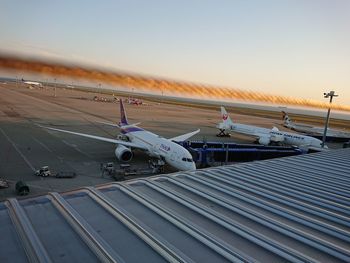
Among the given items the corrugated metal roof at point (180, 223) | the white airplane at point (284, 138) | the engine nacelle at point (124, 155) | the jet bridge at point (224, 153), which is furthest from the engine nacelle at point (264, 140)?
the corrugated metal roof at point (180, 223)

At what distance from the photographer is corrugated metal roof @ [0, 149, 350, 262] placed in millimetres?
6391

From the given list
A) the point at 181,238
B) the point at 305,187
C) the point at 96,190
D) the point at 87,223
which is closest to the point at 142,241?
the point at 181,238

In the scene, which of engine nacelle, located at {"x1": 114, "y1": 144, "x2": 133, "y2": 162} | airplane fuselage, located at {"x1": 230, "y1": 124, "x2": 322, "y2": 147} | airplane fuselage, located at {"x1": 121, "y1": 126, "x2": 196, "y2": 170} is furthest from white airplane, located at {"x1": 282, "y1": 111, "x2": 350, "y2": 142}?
engine nacelle, located at {"x1": 114, "y1": 144, "x2": 133, "y2": 162}

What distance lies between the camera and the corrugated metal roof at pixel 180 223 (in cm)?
639

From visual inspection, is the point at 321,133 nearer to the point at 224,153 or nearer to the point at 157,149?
the point at 224,153

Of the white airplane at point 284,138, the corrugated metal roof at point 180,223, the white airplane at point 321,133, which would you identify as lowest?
the white airplane at point 321,133

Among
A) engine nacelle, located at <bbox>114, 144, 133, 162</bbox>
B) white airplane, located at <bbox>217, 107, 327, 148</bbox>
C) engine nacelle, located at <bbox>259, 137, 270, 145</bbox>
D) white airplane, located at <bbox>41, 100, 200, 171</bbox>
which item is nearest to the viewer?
white airplane, located at <bbox>41, 100, 200, 171</bbox>

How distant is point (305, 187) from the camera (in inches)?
506

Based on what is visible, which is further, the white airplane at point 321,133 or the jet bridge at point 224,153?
the white airplane at point 321,133

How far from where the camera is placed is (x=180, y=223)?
25.7 ft

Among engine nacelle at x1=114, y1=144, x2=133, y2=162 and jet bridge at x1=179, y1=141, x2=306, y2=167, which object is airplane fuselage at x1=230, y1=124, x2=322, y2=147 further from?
engine nacelle at x1=114, y1=144, x2=133, y2=162

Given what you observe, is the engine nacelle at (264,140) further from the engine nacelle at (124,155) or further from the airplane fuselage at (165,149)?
the engine nacelle at (124,155)

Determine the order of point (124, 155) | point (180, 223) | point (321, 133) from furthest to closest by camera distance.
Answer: point (321, 133), point (124, 155), point (180, 223)

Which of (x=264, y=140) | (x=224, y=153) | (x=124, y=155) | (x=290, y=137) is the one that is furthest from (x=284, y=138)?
(x=124, y=155)
